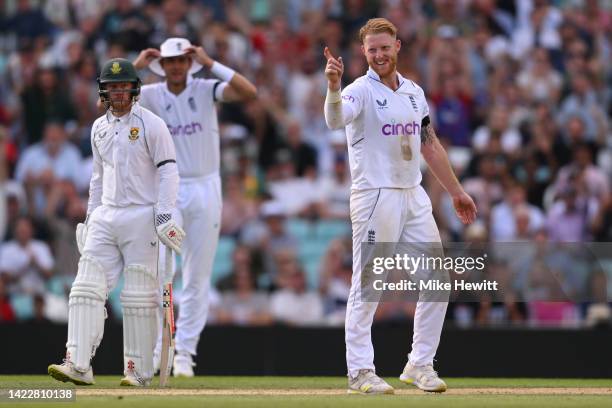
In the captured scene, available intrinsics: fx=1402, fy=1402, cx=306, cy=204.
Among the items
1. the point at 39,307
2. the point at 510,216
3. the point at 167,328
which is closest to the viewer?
the point at 167,328

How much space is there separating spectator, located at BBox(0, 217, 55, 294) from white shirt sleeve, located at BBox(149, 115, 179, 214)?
5.03 m

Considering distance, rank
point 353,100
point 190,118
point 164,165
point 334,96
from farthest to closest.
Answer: point 190,118 < point 164,165 < point 353,100 < point 334,96

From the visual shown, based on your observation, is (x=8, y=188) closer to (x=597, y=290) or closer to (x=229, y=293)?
(x=229, y=293)

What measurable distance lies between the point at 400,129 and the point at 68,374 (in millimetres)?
2555

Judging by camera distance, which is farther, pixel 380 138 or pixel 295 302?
pixel 295 302

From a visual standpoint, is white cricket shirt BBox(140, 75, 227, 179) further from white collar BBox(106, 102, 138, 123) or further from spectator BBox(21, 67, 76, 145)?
spectator BBox(21, 67, 76, 145)

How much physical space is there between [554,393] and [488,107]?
7271 mm

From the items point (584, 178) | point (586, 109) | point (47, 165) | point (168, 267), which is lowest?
point (168, 267)

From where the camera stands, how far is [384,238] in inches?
336

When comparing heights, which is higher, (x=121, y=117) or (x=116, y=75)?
(x=116, y=75)

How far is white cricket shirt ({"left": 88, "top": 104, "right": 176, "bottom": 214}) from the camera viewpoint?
905cm

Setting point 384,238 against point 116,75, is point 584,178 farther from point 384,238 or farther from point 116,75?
point 116,75

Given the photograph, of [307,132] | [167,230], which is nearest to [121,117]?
[167,230]

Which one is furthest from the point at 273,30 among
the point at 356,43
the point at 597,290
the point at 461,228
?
the point at 597,290
